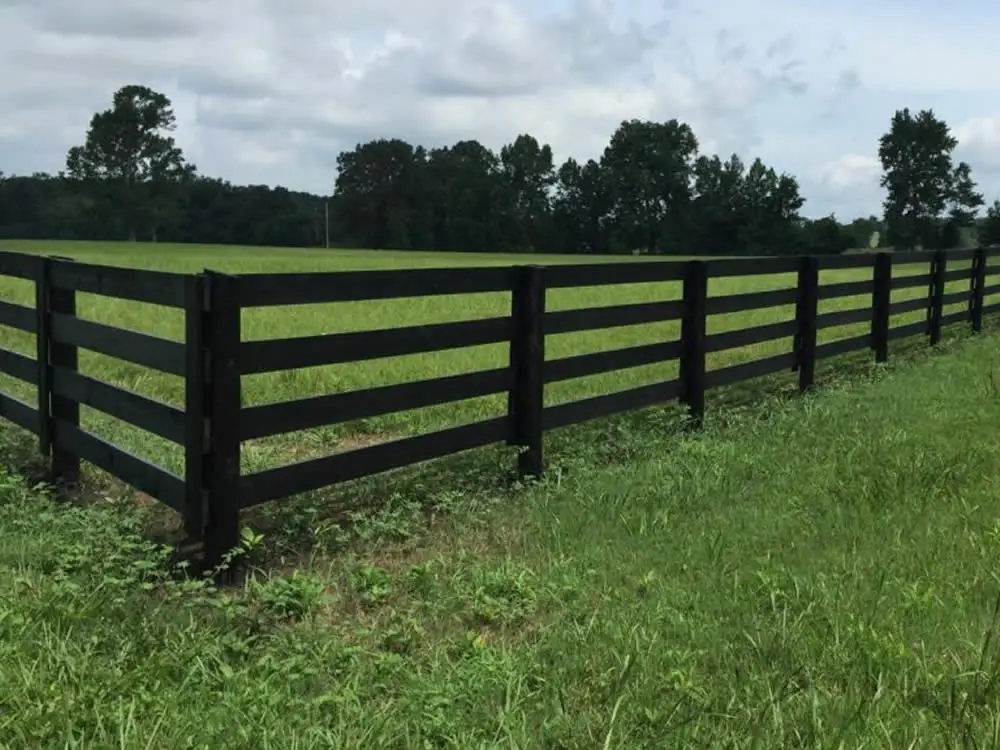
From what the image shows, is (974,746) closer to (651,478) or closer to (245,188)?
(651,478)

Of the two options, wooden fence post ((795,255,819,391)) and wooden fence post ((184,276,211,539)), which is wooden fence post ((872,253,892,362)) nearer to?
wooden fence post ((795,255,819,391))

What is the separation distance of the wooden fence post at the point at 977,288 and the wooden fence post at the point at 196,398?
1386cm

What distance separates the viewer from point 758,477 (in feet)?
18.3

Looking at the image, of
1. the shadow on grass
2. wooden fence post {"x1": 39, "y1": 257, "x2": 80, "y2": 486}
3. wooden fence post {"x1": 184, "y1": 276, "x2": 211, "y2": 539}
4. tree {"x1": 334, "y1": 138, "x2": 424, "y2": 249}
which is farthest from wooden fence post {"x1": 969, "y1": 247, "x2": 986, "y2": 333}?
tree {"x1": 334, "y1": 138, "x2": 424, "y2": 249}

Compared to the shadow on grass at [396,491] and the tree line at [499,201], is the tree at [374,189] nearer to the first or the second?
the tree line at [499,201]

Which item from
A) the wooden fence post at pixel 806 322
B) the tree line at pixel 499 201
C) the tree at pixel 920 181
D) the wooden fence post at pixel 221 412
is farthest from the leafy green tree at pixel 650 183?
the wooden fence post at pixel 221 412

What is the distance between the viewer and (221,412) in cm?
408

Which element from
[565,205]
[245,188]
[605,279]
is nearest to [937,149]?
[565,205]

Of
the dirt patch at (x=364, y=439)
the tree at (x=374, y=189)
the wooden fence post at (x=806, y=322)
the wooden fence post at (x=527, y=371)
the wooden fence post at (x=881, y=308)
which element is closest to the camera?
the wooden fence post at (x=527, y=371)

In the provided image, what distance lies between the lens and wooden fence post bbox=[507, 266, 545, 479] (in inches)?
228

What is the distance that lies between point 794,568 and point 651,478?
1.60m

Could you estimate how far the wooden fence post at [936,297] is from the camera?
12906mm

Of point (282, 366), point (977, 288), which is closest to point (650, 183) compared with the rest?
point (977, 288)

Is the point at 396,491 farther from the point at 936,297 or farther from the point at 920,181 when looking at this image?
the point at 920,181
